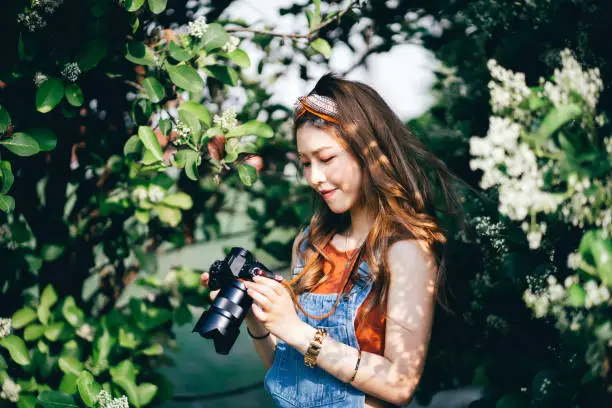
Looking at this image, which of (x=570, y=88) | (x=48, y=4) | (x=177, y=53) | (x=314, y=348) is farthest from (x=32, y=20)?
(x=570, y=88)

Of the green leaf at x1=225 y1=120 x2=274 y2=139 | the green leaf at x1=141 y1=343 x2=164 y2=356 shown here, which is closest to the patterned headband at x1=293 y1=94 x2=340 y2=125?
the green leaf at x1=225 y1=120 x2=274 y2=139

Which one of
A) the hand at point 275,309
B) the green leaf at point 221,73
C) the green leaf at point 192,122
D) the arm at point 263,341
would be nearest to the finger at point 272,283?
the hand at point 275,309

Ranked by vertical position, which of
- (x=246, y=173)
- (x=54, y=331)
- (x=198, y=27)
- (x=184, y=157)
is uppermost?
(x=198, y=27)

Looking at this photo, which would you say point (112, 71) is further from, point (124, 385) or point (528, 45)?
point (528, 45)

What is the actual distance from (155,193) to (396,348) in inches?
45.9

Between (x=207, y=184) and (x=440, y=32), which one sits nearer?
(x=440, y=32)

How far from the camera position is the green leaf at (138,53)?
1960 millimetres

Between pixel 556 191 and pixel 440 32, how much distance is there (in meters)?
1.80

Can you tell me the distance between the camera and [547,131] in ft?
4.18

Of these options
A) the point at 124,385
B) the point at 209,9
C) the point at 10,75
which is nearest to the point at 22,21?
the point at 10,75

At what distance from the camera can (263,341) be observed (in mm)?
2279

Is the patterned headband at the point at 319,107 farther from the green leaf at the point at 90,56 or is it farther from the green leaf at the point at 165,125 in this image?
the green leaf at the point at 90,56

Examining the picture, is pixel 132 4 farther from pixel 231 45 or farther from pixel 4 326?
pixel 4 326

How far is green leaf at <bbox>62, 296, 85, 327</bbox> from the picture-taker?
2.44 m
